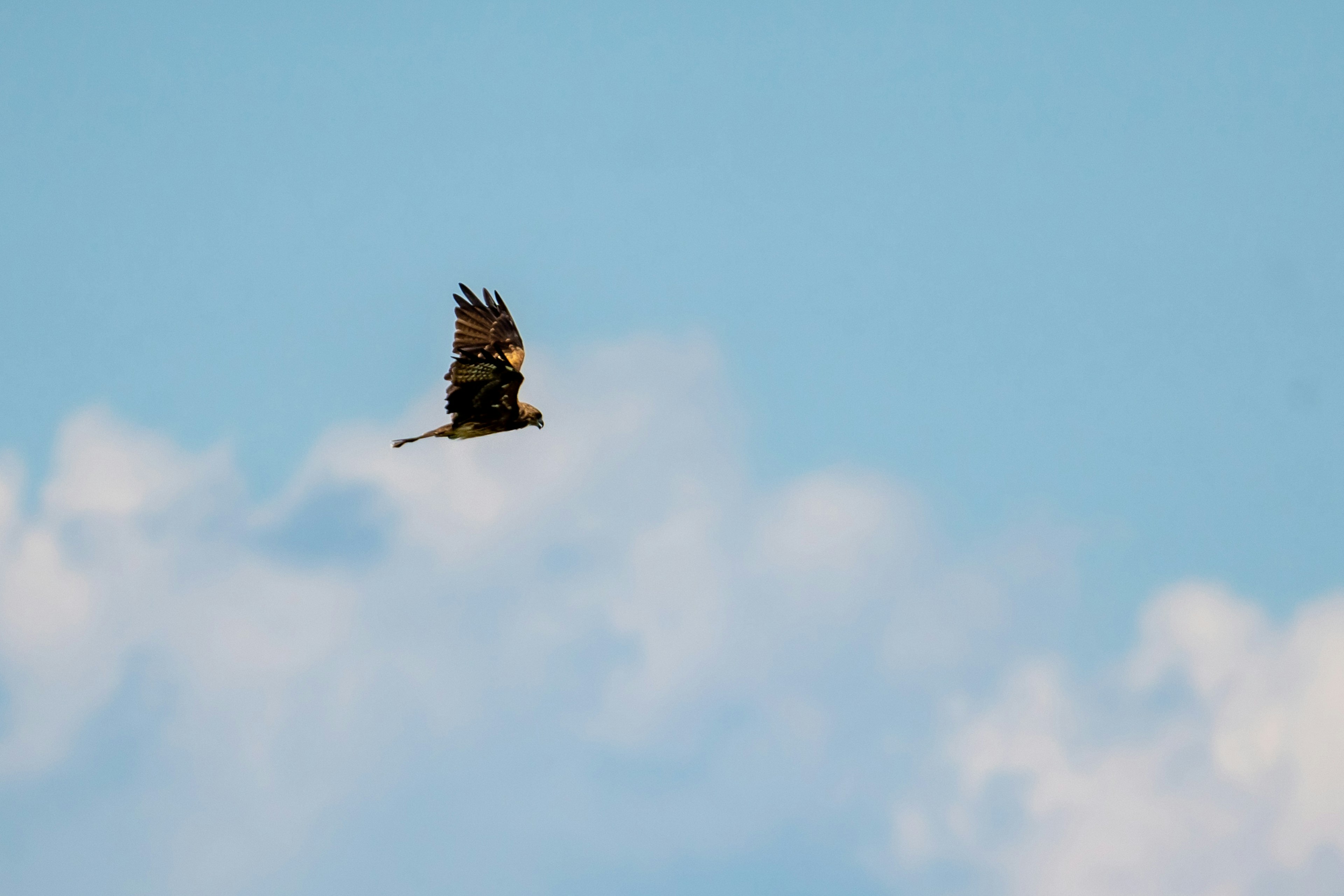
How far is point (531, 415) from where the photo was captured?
3092cm

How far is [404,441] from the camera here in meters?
29.9

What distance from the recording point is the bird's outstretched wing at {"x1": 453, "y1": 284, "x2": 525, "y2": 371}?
31.0 meters

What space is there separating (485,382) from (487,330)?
5.08ft

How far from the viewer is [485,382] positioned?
3031cm

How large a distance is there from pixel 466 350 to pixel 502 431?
167 centimetres

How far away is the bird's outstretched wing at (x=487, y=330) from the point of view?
102ft

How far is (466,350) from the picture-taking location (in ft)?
101

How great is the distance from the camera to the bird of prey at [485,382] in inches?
1190

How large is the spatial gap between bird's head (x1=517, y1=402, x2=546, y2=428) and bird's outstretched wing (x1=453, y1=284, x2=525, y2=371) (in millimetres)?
712

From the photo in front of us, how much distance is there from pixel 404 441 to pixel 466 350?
2215 millimetres

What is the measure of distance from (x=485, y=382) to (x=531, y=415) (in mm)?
1161

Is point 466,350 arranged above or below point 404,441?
above

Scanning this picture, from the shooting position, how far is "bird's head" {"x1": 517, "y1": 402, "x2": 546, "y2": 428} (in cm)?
3080

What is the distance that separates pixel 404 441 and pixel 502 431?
2063mm
